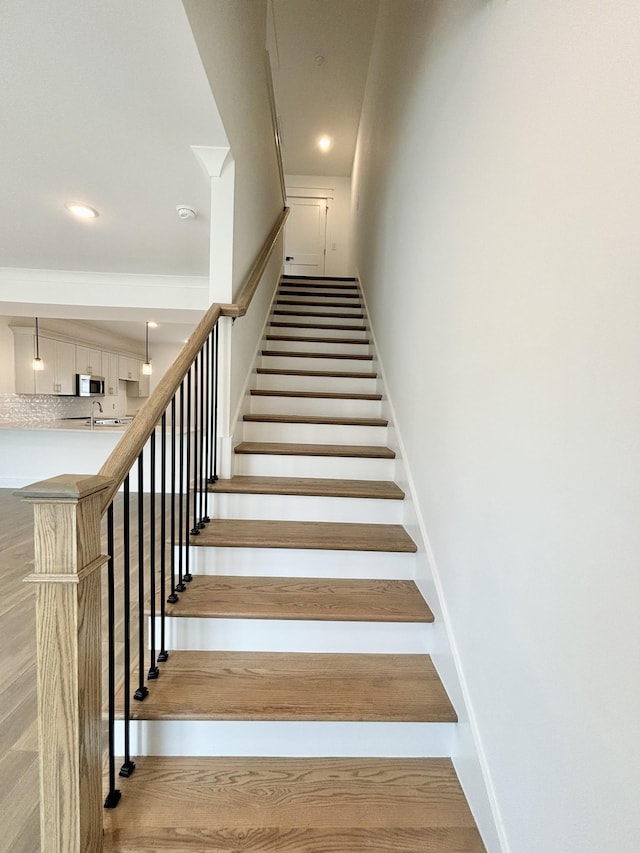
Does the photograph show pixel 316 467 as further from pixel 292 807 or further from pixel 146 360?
pixel 146 360

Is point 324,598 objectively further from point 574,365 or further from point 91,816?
point 574,365

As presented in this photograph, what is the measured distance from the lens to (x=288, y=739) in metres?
1.21

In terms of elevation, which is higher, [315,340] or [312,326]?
[312,326]

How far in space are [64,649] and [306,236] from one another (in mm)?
6797

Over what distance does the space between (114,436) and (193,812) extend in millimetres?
4233

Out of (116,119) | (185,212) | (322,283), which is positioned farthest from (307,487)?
(322,283)

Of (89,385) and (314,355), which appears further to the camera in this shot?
(89,385)

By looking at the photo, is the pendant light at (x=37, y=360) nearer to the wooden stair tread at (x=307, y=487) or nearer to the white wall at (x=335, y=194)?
the white wall at (x=335, y=194)

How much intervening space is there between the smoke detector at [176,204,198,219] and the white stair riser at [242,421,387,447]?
1.51 m

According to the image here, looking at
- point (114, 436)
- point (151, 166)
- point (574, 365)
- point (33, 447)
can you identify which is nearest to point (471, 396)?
point (574, 365)

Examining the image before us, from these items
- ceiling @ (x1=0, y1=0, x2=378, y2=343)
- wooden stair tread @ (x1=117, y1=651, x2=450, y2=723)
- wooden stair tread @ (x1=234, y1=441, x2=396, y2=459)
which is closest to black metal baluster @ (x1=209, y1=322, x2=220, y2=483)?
wooden stair tread @ (x1=234, y1=441, x2=396, y2=459)

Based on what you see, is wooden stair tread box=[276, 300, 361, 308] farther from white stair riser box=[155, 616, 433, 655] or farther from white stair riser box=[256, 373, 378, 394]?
white stair riser box=[155, 616, 433, 655]

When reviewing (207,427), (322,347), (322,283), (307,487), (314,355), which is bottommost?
(307,487)

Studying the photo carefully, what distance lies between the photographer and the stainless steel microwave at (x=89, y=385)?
6383mm
